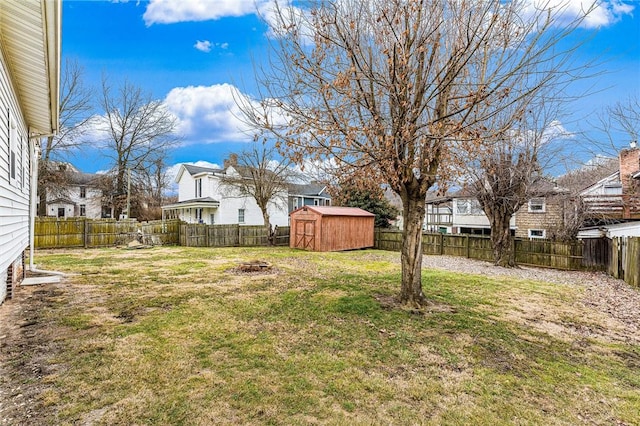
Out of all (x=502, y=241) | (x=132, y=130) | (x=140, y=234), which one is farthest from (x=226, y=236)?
(x=502, y=241)

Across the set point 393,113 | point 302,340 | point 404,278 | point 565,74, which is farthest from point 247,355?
point 565,74

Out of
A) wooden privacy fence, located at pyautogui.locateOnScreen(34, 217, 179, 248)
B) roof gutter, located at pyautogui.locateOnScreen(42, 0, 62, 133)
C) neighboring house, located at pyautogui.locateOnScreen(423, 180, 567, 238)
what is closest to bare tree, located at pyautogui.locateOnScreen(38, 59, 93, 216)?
wooden privacy fence, located at pyautogui.locateOnScreen(34, 217, 179, 248)

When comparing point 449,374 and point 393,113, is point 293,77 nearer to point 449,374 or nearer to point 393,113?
point 393,113

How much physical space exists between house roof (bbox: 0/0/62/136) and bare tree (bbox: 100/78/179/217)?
19853 millimetres

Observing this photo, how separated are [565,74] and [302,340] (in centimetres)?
538

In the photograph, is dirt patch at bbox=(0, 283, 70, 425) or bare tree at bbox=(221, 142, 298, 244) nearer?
dirt patch at bbox=(0, 283, 70, 425)

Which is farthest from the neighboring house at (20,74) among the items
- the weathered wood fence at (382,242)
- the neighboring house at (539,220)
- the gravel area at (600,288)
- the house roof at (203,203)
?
the neighboring house at (539,220)

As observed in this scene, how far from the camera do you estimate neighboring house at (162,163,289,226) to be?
24391 millimetres

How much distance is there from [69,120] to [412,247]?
72.3 ft

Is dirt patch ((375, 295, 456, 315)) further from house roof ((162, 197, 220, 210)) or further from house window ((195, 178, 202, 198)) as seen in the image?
house window ((195, 178, 202, 198))

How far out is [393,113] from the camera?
539 centimetres

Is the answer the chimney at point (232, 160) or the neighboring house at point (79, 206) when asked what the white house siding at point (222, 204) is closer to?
the chimney at point (232, 160)

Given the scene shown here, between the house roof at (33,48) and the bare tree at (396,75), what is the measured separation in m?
2.60

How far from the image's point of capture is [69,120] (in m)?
19.3
